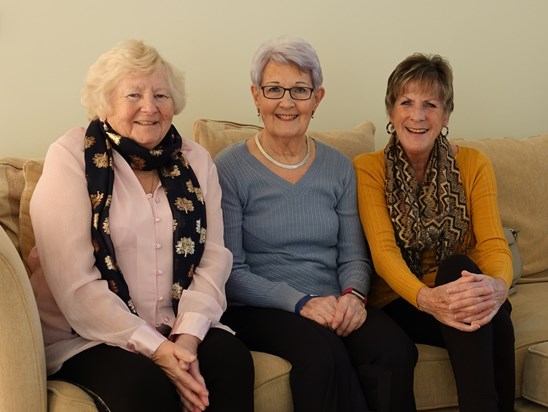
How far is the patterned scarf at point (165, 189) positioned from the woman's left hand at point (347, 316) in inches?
15.4

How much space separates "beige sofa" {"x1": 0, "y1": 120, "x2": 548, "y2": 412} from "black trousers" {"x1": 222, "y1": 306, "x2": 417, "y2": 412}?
1.9 inches

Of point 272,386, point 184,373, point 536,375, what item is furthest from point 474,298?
point 184,373

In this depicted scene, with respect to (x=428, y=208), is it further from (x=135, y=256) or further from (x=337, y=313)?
(x=135, y=256)

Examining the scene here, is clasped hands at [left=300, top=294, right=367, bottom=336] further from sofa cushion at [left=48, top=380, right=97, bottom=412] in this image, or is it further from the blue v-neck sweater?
sofa cushion at [left=48, top=380, right=97, bottom=412]

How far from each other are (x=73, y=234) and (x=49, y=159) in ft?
0.67

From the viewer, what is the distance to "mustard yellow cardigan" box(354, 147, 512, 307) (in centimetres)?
238

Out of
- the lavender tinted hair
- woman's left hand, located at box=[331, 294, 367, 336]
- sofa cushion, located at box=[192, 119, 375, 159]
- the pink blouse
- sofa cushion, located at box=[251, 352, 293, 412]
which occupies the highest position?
the lavender tinted hair

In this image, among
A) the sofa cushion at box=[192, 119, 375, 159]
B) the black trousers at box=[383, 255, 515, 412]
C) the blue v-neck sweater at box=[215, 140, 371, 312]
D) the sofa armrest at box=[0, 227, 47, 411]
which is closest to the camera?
the sofa armrest at box=[0, 227, 47, 411]

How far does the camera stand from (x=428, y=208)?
97.3 inches

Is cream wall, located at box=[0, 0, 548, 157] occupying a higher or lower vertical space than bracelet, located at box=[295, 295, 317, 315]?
higher

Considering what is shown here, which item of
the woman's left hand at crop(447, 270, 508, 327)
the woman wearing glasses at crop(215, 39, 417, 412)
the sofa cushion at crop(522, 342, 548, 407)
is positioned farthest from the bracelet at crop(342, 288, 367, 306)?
the sofa cushion at crop(522, 342, 548, 407)

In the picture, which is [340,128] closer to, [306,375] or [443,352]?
[443,352]

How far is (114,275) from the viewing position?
1980 millimetres

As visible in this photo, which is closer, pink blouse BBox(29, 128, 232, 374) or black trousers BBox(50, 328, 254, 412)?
black trousers BBox(50, 328, 254, 412)
